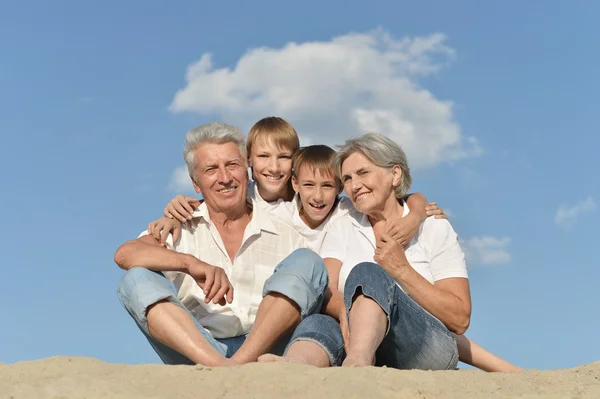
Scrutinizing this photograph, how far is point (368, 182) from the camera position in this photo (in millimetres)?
5410

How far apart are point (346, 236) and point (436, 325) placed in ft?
3.22

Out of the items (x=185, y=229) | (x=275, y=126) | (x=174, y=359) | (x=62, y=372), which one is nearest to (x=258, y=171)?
(x=275, y=126)

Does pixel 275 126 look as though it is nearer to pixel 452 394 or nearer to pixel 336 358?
pixel 336 358

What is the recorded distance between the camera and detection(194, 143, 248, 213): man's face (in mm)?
5703

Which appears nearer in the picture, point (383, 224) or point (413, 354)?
point (413, 354)

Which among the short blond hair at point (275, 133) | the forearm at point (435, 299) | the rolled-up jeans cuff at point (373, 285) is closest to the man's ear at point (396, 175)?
the forearm at point (435, 299)

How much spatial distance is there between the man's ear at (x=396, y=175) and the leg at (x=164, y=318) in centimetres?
170

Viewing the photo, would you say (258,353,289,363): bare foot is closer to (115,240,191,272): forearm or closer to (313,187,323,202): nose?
(115,240,191,272): forearm

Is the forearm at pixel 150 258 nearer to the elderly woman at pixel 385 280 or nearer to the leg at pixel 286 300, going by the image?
the leg at pixel 286 300

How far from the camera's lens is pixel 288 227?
232 inches

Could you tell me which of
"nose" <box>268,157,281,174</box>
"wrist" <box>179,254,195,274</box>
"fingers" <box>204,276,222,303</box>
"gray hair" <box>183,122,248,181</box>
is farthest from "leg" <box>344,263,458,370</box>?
"nose" <box>268,157,281,174</box>

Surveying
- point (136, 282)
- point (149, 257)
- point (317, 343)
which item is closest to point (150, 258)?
point (149, 257)

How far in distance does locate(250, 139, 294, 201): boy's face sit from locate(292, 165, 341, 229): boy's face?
0.20 metres

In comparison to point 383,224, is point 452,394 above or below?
below
